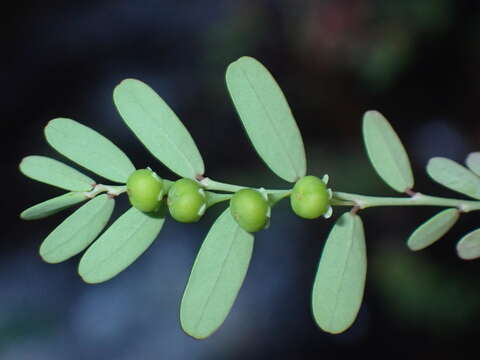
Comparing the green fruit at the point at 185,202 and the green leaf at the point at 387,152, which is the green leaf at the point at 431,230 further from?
the green fruit at the point at 185,202

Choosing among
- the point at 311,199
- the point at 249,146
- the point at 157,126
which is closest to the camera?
the point at 311,199

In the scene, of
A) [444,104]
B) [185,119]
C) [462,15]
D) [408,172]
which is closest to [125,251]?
[408,172]

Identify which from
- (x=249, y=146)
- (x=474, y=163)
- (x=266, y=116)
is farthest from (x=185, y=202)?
(x=249, y=146)

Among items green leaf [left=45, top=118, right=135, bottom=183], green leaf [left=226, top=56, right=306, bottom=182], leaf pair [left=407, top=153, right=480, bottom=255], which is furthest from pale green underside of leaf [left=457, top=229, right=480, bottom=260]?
green leaf [left=45, top=118, right=135, bottom=183]

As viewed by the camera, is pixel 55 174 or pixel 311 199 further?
pixel 55 174

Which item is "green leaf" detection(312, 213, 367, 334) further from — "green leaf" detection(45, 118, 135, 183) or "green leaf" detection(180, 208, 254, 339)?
"green leaf" detection(45, 118, 135, 183)

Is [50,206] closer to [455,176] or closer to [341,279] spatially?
[341,279]

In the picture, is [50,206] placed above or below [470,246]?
above
